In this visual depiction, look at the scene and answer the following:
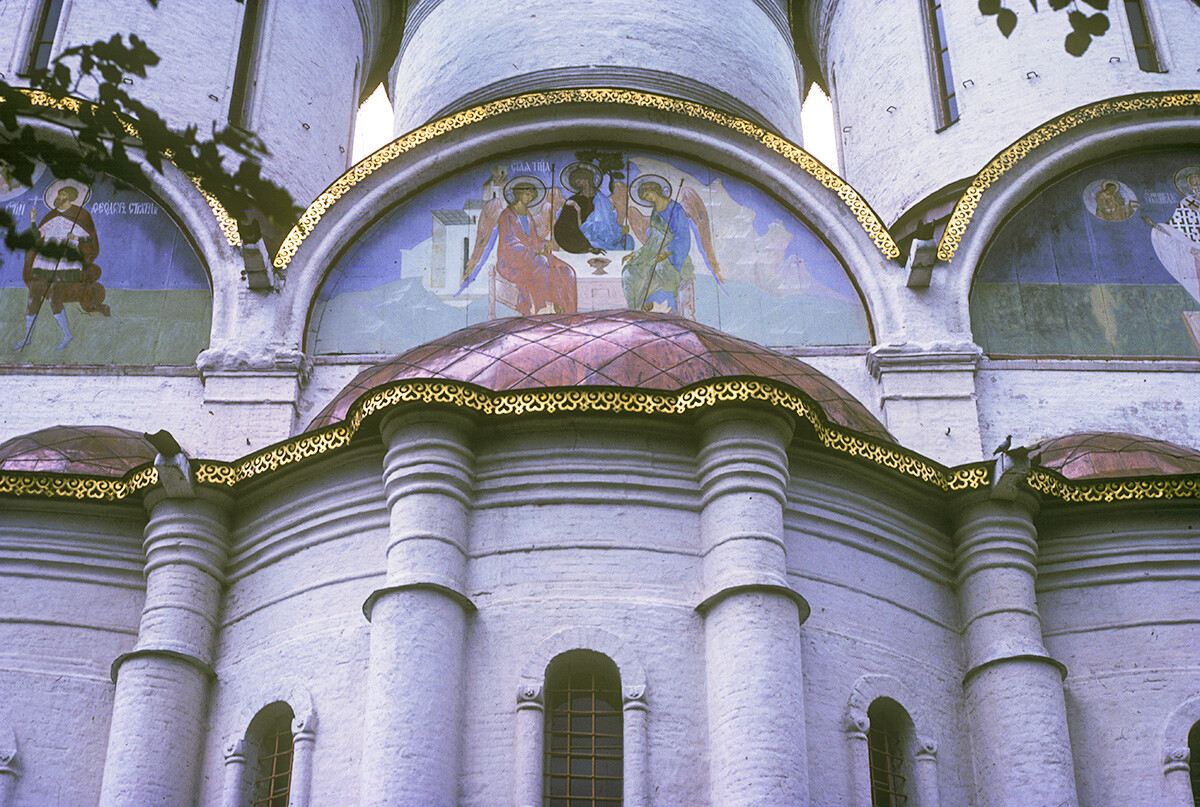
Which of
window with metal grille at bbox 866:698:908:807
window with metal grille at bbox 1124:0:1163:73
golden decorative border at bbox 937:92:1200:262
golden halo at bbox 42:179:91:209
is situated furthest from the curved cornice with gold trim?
window with metal grille at bbox 1124:0:1163:73

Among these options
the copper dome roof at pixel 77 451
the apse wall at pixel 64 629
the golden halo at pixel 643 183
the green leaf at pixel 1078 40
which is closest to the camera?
the green leaf at pixel 1078 40

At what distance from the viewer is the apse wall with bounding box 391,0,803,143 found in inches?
579

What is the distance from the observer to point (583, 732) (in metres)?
7.26

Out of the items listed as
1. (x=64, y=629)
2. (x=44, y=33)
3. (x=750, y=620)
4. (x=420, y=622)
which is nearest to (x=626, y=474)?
(x=750, y=620)

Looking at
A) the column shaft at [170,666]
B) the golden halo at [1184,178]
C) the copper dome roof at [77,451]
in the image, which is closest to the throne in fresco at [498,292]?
the copper dome roof at [77,451]

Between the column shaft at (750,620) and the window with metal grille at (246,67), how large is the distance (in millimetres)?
7175

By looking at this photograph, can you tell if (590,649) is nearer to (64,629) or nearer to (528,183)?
(64,629)

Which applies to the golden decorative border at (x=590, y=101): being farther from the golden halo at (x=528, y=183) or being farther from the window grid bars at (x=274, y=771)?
the window grid bars at (x=274, y=771)

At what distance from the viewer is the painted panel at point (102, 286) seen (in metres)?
10.7

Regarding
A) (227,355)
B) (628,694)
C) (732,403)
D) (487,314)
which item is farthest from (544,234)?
(628,694)

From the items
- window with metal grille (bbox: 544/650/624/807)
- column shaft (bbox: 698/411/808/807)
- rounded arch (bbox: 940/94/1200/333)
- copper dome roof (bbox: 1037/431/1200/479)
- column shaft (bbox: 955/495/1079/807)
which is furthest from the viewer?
rounded arch (bbox: 940/94/1200/333)

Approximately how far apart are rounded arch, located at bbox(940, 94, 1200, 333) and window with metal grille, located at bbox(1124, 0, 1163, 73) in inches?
60.3

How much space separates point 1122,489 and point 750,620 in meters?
2.71

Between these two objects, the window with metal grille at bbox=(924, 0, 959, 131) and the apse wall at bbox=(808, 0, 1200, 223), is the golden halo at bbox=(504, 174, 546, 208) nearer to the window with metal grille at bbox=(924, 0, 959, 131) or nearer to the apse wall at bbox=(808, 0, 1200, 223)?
the apse wall at bbox=(808, 0, 1200, 223)
